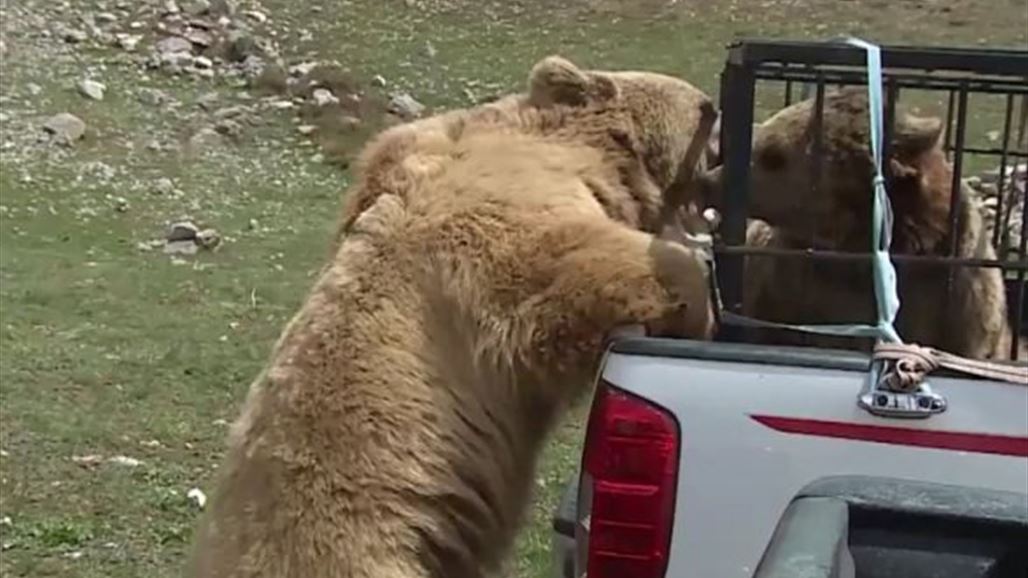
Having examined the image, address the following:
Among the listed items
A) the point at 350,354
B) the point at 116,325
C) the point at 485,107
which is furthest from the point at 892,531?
the point at 116,325

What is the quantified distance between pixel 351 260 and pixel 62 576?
7.76ft

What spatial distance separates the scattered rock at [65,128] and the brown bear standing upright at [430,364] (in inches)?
385

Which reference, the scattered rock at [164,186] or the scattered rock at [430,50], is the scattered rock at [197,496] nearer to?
the scattered rock at [164,186]

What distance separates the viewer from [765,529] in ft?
7.73

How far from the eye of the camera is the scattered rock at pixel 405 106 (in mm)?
14125

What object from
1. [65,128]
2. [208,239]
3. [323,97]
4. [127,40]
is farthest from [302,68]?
[208,239]

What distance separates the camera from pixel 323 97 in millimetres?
14312

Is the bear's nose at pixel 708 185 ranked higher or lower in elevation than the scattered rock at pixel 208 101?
higher

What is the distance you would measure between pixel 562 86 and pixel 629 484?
1401 mm

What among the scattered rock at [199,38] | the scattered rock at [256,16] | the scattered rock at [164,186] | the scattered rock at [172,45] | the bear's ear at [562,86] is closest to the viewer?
the bear's ear at [562,86]

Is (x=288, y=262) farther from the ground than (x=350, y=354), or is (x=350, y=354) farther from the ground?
(x=350, y=354)

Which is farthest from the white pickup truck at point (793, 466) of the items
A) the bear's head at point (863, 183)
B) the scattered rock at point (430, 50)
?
the scattered rock at point (430, 50)

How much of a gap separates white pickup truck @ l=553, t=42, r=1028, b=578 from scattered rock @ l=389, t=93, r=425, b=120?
11.6 meters

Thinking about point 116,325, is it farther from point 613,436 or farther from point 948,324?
point 613,436
